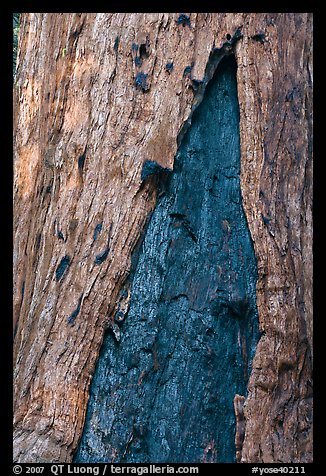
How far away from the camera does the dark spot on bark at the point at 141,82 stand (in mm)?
2969

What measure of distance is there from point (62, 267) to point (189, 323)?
0.78 metres

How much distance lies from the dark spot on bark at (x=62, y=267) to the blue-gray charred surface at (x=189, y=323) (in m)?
0.37

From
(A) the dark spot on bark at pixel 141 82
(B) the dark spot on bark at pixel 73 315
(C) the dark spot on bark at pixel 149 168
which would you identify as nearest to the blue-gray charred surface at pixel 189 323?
(C) the dark spot on bark at pixel 149 168

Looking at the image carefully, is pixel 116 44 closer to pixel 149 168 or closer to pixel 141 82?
pixel 141 82

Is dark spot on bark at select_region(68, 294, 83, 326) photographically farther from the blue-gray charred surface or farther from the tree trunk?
the blue-gray charred surface

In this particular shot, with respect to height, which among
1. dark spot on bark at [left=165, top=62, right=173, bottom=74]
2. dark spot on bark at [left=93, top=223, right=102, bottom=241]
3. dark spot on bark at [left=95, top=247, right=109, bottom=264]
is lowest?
dark spot on bark at [left=95, top=247, right=109, bottom=264]

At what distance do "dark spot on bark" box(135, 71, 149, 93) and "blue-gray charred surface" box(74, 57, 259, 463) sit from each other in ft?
1.07

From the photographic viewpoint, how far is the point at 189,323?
2936 millimetres

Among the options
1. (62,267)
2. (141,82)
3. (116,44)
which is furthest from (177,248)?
(116,44)

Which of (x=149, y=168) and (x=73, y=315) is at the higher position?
(x=149, y=168)

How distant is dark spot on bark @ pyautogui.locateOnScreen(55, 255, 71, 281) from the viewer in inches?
115

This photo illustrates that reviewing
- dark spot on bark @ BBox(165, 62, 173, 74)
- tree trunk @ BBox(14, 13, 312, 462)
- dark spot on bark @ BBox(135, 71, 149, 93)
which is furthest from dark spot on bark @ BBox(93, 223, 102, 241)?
dark spot on bark @ BBox(165, 62, 173, 74)
